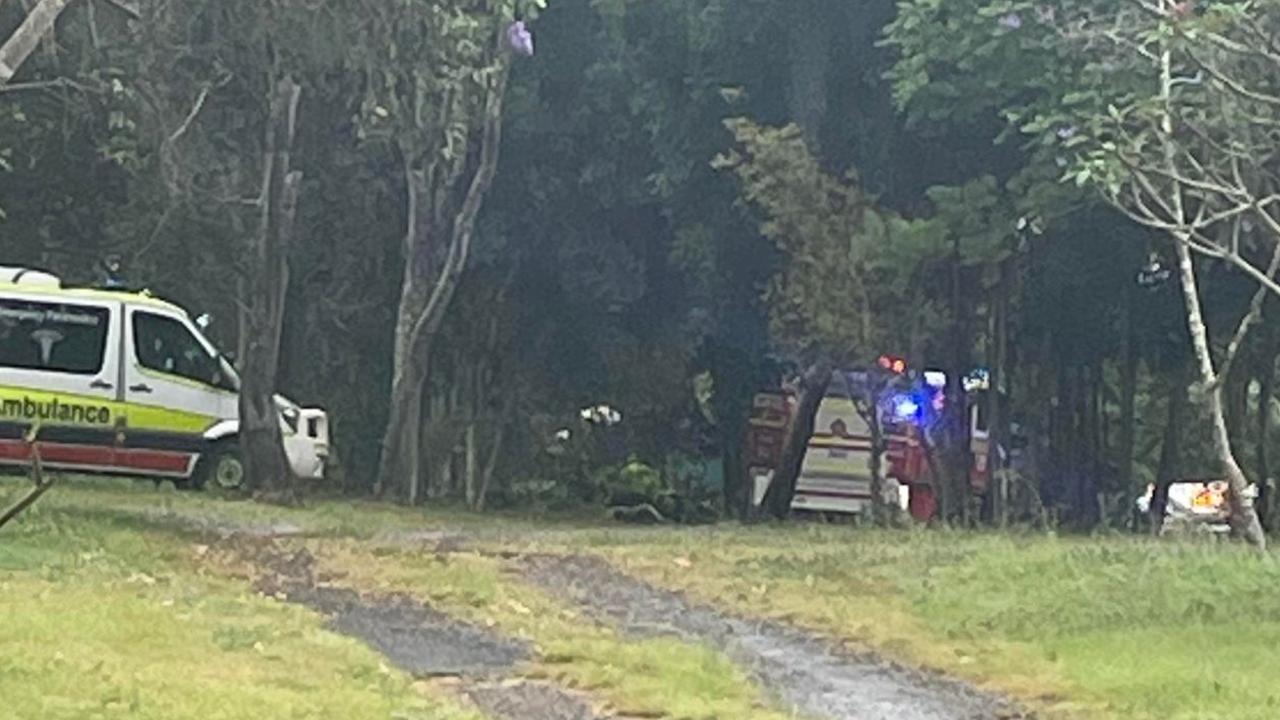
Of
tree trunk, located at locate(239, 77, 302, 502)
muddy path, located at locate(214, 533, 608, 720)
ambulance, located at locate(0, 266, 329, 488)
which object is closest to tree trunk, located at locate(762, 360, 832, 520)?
tree trunk, located at locate(239, 77, 302, 502)

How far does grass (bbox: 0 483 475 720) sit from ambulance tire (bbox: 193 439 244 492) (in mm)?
8715

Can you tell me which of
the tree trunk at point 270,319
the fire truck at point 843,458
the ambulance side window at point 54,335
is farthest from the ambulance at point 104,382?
the fire truck at point 843,458

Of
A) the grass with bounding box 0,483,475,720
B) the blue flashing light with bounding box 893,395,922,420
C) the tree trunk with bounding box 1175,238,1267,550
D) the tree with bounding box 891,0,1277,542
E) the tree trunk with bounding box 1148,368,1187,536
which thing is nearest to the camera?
the grass with bounding box 0,483,475,720

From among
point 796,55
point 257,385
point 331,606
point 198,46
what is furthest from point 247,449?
point 331,606

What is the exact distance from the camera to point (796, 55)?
23.1m

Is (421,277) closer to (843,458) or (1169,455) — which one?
(1169,455)

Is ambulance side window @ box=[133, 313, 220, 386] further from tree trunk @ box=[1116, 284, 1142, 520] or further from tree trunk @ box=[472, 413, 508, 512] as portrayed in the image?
tree trunk @ box=[1116, 284, 1142, 520]

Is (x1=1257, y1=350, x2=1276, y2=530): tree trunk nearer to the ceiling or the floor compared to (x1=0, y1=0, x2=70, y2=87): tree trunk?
nearer to the floor

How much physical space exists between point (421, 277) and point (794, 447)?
15.8 ft

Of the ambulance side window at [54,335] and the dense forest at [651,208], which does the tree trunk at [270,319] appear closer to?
the dense forest at [651,208]

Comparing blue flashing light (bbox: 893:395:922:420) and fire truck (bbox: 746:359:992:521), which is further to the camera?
fire truck (bbox: 746:359:992:521)

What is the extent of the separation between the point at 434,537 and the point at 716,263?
723cm

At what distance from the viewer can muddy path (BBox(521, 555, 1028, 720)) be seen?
33.3 ft

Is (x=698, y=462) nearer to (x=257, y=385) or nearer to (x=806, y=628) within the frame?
(x=257, y=385)
